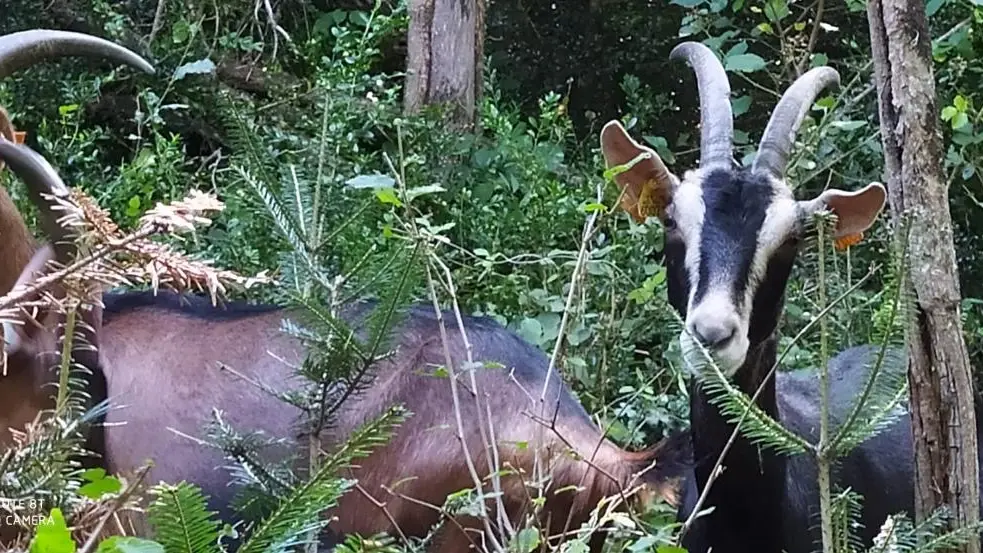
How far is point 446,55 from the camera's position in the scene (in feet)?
24.3

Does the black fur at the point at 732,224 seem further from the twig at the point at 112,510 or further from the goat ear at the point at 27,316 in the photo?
the twig at the point at 112,510

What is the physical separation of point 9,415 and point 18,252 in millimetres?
719

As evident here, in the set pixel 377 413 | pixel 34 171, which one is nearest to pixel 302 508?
pixel 34 171

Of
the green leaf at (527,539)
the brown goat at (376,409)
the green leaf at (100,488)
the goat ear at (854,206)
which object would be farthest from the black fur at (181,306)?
the green leaf at (100,488)

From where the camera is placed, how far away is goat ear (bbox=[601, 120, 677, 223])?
14.5 ft

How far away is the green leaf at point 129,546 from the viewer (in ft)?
5.61

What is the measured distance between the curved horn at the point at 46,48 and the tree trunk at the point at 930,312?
288 centimetres

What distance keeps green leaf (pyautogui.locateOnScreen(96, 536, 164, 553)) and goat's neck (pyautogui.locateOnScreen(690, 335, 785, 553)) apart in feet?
8.34

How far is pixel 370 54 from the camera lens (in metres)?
7.18

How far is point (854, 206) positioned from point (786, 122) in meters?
0.40

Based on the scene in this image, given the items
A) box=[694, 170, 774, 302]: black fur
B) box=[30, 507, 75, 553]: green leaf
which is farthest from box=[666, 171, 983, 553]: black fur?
box=[30, 507, 75, 553]: green leaf

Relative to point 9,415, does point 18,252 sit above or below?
above

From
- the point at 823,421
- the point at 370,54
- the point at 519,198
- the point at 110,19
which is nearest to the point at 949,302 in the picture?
the point at 823,421

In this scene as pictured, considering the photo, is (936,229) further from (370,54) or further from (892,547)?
(370,54)
